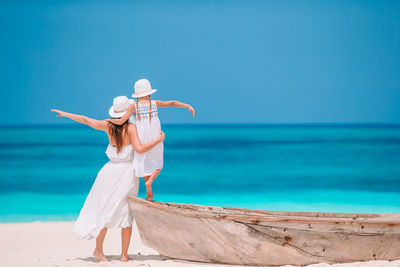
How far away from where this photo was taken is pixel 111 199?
420 centimetres

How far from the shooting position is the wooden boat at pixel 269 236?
3973mm

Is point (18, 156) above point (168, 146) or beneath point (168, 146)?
beneath

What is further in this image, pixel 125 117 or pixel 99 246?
pixel 99 246

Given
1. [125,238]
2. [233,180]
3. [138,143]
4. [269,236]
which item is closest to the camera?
[269,236]

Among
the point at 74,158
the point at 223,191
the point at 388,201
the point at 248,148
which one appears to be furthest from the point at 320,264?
the point at 248,148

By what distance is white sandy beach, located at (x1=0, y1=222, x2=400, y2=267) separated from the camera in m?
4.36

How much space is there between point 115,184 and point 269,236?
136 centimetres

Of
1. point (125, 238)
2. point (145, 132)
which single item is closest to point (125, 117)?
point (145, 132)

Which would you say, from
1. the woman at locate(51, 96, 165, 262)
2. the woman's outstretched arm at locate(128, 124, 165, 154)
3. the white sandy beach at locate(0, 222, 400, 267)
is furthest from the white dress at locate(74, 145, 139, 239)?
the white sandy beach at locate(0, 222, 400, 267)

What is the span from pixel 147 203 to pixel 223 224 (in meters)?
0.65

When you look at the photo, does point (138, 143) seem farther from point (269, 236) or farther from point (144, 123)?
point (269, 236)

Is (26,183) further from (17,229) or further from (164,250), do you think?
(164,250)

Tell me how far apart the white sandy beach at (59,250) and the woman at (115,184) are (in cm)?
36

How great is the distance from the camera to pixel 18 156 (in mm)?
22875
